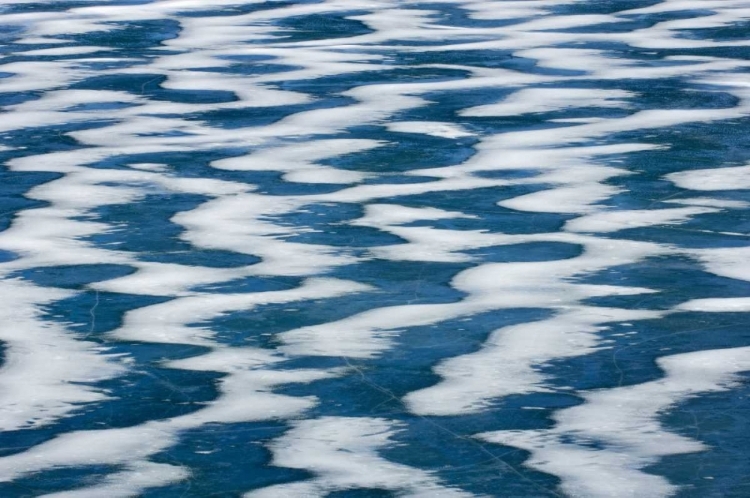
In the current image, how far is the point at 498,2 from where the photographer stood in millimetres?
4457

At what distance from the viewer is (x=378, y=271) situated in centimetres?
194

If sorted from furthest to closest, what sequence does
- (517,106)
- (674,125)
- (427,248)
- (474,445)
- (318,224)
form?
(517,106)
(674,125)
(318,224)
(427,248)
(474,445)

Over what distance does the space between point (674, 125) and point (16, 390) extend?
5.22ft

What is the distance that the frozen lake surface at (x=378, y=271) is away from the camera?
137cm

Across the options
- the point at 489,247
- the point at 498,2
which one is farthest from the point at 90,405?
the point at 498,2

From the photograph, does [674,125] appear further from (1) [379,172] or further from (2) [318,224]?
(2) [318,224]

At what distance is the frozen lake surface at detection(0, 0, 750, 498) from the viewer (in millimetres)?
1370

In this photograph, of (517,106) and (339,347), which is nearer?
(339,347)

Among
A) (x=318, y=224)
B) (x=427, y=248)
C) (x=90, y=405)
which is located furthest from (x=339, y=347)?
(x=318, y=224)

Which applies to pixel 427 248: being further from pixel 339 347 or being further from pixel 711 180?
pixel 711 180

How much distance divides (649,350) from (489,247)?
1.51 ft

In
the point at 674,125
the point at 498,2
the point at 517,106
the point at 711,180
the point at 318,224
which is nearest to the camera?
the point at 318,224

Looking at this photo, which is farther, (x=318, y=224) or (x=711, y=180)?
(x=711, y=180)

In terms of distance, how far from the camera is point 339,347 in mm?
1656
